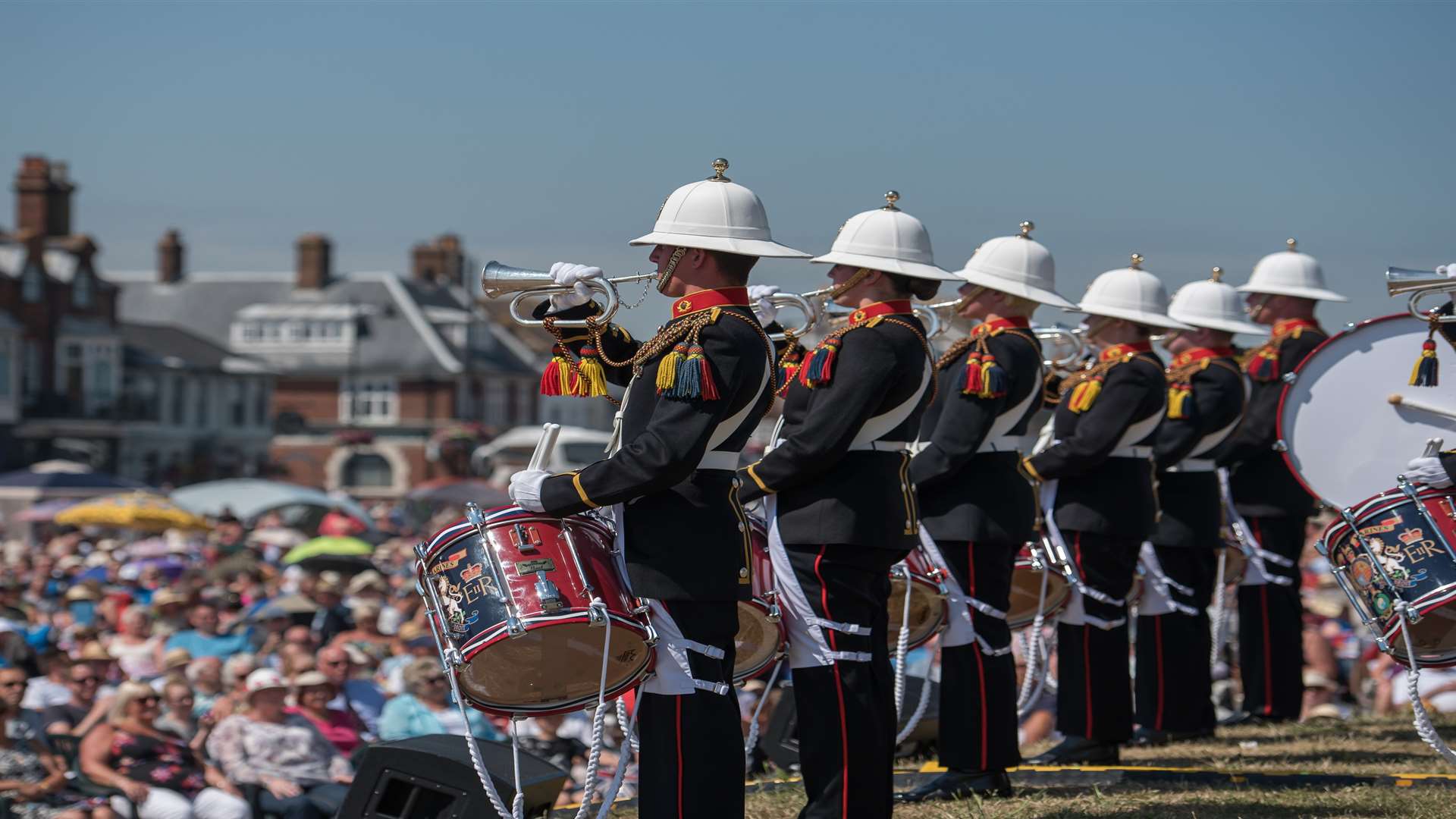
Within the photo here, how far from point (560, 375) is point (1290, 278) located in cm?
512

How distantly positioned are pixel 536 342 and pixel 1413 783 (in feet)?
254

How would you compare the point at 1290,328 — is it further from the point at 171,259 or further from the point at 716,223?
the point at 171,259

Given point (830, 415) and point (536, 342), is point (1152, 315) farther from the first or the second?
point (536, 342)

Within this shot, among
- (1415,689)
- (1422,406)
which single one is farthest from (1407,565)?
(1422,406)

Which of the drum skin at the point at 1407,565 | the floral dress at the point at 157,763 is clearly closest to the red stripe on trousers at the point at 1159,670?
the drum skin at the point at 1407,565

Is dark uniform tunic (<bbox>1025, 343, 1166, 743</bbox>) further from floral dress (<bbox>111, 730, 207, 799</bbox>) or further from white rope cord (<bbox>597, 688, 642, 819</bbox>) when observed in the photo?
floral dress (<bbox>111, 730, 207, 799</bbox>)

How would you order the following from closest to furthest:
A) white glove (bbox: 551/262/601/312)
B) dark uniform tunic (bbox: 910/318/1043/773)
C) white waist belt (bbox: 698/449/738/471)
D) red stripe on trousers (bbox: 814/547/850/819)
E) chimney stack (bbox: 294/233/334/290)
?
white waist belt (bbox: 698/449/738/471)
white glove (bbox: 551/262/601/312)
red stripe on trousers (bbox: 814/547/850/819)
dark uniform tunic (bbox: 910/318/1043/773)
chimney stack (bbox: 294/233/334/290)

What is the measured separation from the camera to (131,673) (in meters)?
12.2

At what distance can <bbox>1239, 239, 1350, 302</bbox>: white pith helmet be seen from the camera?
29.5ft

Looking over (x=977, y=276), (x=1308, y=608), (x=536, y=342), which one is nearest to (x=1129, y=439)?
(x=977, y=276)

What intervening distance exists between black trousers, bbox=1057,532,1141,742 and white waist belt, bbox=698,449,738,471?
106 inches

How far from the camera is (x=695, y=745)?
4891 millimetres

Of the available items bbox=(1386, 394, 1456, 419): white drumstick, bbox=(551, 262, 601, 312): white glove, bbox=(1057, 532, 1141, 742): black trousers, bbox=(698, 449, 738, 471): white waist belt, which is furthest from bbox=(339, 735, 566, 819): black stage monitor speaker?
bbox=(1386, 394, 1456, 419): white drumstick

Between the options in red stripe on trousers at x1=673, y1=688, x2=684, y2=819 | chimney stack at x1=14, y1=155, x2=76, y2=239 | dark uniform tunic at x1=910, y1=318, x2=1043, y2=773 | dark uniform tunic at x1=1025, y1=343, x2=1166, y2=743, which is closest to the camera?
red stripe on trousers at x1=673, y1=688, x2=684, y2=819
